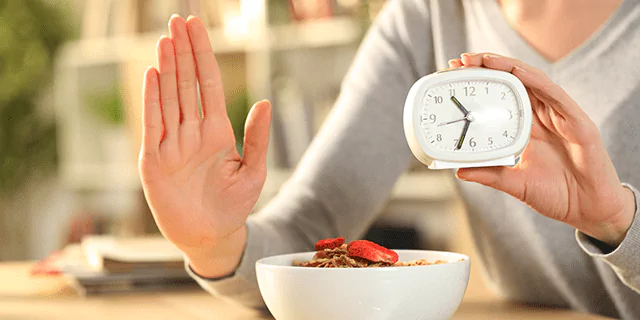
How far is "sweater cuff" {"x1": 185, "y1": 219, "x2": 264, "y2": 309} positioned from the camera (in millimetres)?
921

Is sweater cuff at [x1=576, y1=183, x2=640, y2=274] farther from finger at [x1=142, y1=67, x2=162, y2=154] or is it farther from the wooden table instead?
finger at [x1=142, y1=67, x2=162, y2=154]

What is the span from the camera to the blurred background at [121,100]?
8.50ft

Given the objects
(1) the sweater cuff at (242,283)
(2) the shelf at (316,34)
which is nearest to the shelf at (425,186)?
(2) the shelf at (316,34)

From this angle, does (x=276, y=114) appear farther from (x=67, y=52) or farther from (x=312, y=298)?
(x=312, y=298)

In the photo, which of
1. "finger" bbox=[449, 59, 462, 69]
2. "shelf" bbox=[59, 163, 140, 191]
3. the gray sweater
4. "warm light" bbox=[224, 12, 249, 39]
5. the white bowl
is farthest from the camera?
"shelf" bbox=[59, 163, 140, 191]

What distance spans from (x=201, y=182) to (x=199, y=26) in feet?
0.59

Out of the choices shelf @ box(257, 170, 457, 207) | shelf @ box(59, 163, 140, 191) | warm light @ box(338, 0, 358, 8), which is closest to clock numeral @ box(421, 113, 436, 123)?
shelf @ box(257, 170, 457, 207)

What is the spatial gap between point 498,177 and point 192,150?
13.4 inches

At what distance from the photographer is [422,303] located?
66 cm

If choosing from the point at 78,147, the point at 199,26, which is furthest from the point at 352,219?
A: the point at 78,147

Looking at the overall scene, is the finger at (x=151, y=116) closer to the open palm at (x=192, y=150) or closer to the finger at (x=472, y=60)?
the open palm at (x=192, y=150)

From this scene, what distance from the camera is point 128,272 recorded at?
112 centimetres

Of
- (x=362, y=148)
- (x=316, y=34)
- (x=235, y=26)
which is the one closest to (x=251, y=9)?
(x=235, y=26)

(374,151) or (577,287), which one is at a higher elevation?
(374,151)
